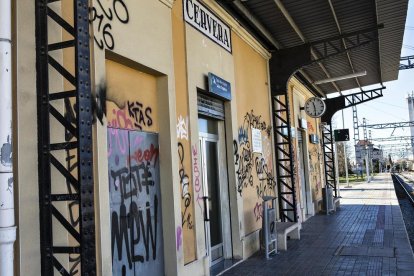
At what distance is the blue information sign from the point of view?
7551 millimetres

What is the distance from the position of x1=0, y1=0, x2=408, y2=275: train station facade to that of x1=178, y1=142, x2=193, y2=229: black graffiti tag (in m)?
0.03

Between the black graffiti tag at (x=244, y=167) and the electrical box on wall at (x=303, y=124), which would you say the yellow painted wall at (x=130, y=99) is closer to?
the black graffiti tag at (x=244, y=167)

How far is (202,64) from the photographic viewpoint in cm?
742

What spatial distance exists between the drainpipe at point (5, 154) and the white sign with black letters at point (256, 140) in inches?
280

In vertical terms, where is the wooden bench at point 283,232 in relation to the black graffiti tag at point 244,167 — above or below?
below

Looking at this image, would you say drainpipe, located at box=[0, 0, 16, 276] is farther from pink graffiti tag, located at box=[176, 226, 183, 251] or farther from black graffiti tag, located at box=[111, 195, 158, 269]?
pink graffiti tag, located at box=[176, 226, 183, 251]

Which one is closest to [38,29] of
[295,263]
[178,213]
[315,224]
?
[178,213]

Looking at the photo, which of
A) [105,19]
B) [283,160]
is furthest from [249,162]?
[105,19]

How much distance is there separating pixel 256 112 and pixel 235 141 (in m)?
1.92

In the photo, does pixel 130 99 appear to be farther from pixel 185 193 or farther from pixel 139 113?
pixel 185 193

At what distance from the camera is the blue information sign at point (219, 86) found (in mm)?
7551

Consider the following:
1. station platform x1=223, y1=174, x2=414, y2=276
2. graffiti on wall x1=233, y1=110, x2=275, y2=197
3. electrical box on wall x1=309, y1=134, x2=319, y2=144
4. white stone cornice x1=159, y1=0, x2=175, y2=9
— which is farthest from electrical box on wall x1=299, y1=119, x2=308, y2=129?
white stone cornice x1=159, y1=0, x2=175, y2=9

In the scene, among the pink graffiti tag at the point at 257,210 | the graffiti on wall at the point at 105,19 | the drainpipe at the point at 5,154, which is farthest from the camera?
the pink graffiti tag at the point at 257,210

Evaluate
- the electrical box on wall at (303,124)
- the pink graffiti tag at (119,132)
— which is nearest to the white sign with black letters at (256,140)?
the pink graffiti tag at (119,132)
